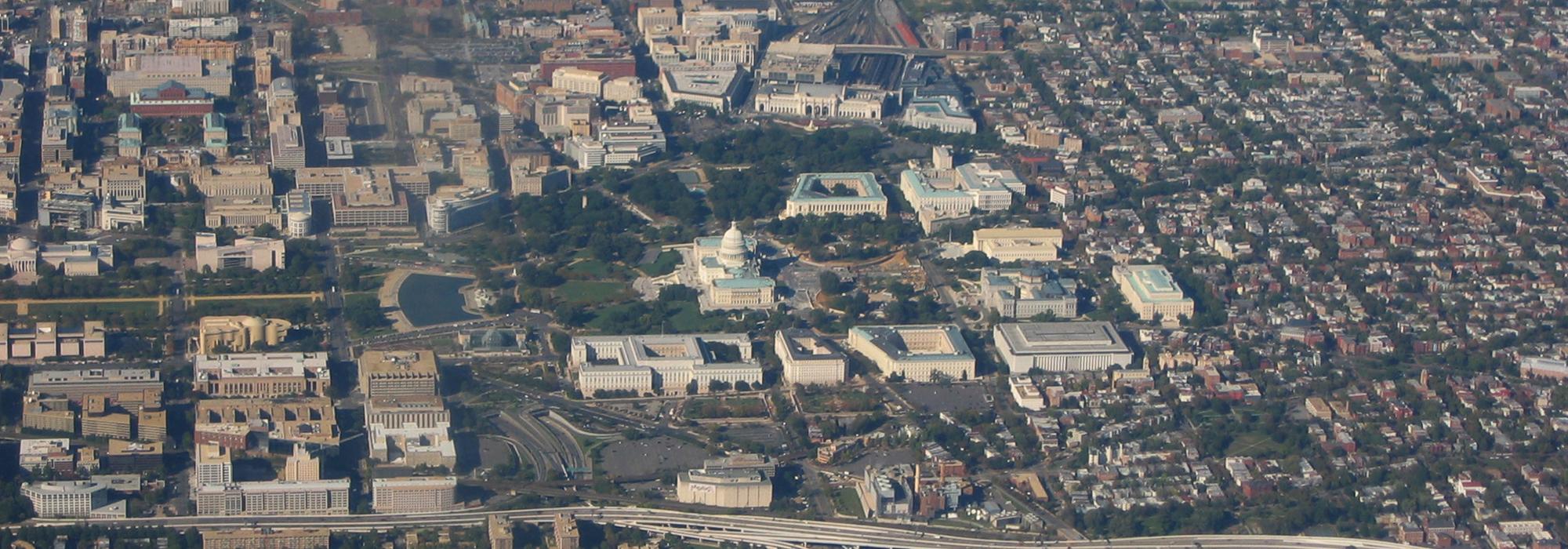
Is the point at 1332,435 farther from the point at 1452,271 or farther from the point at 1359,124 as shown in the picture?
the point at 1359,124

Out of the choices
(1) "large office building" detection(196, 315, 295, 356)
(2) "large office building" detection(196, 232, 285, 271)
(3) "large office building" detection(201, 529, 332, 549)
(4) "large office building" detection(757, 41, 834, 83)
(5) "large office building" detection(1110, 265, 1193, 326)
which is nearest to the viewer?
(3) "large office building" detection(201, 529, 332, 549)

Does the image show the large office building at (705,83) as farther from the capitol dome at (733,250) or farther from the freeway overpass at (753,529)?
the freeway overpass at (753,529)

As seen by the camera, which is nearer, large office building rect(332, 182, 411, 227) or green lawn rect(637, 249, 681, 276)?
green lawn rect(637, 249, 681, 276)

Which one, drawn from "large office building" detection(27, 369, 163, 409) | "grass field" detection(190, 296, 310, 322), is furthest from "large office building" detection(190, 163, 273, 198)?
"large office building" detection(27, 369, 163, 409)

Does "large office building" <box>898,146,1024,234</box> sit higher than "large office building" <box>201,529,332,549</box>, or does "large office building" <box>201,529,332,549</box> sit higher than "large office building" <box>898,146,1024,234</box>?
"large office building" <box>898,146,1024,234</box>

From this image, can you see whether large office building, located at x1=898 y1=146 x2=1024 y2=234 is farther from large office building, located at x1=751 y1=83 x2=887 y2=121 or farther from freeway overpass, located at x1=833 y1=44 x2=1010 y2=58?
freeway overpass, located at x1=833 y1=44 x2=1010 y2=58

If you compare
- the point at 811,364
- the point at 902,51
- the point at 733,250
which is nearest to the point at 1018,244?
the point at 733,250

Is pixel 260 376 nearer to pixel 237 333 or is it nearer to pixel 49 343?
pixel 237 333
